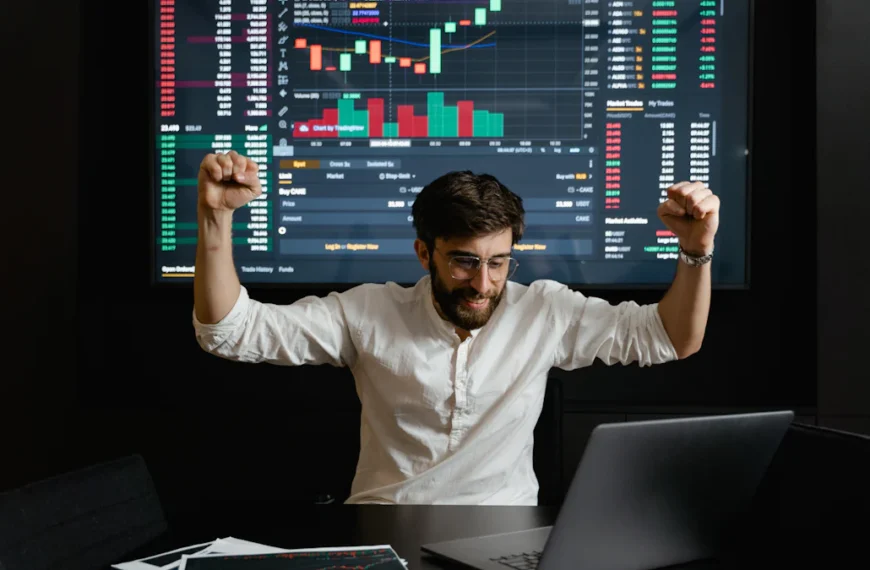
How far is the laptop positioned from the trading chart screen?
1573 millimetres

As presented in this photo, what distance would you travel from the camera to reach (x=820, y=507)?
114cm

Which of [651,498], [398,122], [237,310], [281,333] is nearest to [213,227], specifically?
[237,310]

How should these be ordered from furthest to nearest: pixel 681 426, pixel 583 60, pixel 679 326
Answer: pixel 583 60 < pixel 679 326 < pixel 681 426

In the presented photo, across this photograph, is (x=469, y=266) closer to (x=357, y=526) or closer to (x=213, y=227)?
(x=213, y=227)

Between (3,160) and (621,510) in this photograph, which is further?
(3,160)

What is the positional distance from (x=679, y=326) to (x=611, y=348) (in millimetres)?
160

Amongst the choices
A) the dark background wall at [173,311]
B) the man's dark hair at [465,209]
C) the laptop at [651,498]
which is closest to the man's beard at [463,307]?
the man's dark hair at [465,209]

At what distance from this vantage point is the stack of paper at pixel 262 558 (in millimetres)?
1140

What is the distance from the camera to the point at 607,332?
1.97m

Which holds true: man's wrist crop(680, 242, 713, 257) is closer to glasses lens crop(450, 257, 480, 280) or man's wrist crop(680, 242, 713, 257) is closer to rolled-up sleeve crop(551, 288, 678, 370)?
rolled-up sleeve crop(551, 288, 678, 370)

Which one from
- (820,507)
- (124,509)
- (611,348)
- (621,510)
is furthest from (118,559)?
(611,348)

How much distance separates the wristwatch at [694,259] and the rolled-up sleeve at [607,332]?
162 millimetres

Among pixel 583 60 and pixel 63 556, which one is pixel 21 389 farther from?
pixel 583 60

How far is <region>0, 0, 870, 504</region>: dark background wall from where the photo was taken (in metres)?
2.73
